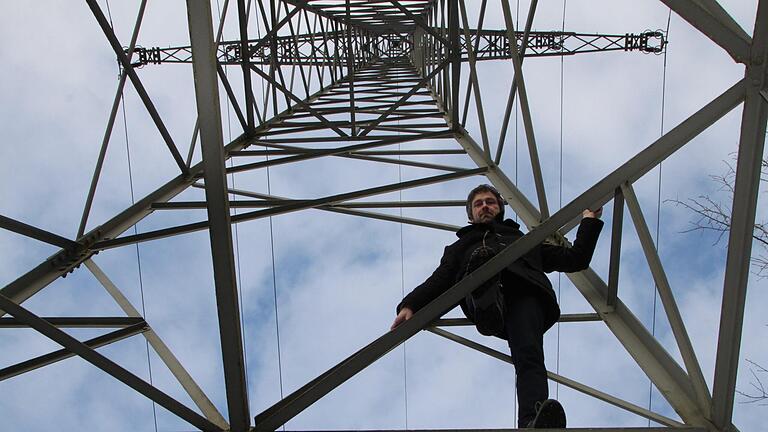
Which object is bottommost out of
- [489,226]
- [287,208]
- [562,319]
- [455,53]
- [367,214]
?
[562,319]

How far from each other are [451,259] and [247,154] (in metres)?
4.20

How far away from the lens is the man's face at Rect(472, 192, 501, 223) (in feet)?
15.5

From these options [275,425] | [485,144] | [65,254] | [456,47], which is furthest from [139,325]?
[456,47]

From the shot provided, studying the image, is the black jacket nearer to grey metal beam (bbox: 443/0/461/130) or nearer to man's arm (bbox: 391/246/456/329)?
man's arm (bbox: 391/246/456/329)

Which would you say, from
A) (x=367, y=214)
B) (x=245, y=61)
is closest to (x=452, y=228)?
(x=367, y=214)

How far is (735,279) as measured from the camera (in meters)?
3.03

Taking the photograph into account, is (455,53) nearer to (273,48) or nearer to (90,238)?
(273,48)

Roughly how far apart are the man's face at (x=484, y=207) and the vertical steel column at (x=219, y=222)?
2.27 meters

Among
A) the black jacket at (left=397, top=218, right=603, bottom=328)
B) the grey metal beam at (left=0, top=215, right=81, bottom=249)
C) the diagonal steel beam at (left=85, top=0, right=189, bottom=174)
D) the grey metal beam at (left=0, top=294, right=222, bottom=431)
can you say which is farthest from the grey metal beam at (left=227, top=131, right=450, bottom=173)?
the grey metal beam at (left=0, top=294, right=222, bottom=431)

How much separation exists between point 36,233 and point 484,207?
361cm

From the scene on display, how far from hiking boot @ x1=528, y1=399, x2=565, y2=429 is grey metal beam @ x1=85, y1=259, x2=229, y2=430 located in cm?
169

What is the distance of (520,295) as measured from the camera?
392cm

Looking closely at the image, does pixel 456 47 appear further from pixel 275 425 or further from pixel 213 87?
pixel 275 425

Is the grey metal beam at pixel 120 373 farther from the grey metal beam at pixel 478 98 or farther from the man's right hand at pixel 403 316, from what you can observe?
the grey metal beam at pixel 478 98
